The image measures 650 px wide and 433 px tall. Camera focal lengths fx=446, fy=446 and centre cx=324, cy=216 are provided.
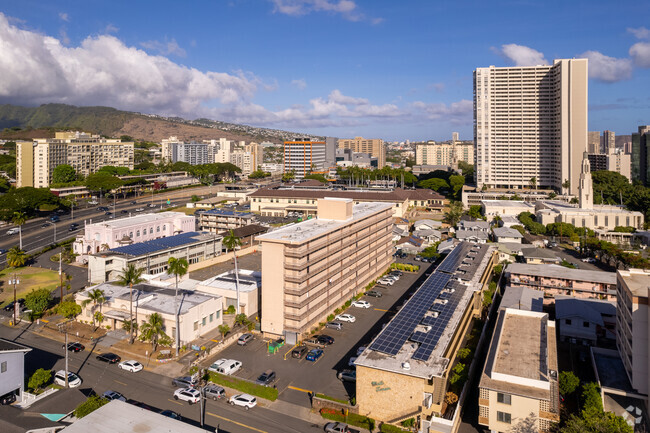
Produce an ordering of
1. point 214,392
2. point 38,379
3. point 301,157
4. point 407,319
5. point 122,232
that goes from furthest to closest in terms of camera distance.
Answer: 1. point 301,157
2. point 122,232
3. point 407,319
4. point 38,379
5. point 214,392

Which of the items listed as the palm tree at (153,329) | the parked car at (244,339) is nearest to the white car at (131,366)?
the palm tree at (153,329)

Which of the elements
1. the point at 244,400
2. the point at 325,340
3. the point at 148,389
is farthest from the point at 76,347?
the point at 325,340

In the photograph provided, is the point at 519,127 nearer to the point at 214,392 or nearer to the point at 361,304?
the point at 361,304

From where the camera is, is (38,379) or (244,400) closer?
(244,400)

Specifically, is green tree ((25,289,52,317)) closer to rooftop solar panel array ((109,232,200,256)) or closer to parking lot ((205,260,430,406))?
rooftop solar panel array ((109,232,200,256))

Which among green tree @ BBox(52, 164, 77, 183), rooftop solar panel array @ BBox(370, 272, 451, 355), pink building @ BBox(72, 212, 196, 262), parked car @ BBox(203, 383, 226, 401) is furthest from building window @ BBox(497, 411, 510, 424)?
green tree @ BBox(52, 164, 77, 183)

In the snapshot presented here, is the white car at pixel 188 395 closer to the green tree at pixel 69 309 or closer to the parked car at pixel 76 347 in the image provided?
the parked car at pixel 76 347

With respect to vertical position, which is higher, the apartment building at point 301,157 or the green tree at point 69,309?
the apartment building at point 301,157
